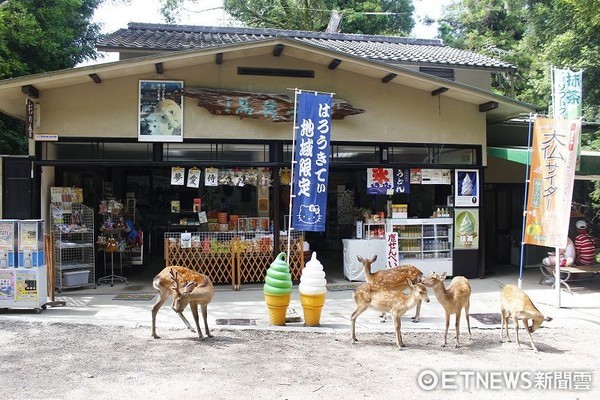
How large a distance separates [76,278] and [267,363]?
6.52m

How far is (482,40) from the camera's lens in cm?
2797

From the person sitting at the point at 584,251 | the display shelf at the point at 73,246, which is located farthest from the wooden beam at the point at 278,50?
the person sitting at the point at 584,251

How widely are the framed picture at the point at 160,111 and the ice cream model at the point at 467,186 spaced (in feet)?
22.5

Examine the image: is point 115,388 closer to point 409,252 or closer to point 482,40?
point 409,252

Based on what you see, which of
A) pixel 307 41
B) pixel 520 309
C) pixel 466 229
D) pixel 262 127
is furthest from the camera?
pixel 307 41

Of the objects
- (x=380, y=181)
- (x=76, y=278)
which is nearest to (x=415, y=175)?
(x=380, y=181)

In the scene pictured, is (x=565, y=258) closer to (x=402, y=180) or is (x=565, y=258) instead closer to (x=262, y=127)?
(x=402, y=180)

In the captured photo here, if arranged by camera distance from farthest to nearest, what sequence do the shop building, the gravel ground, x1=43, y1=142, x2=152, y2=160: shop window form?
x1=43, y1=142, x2=152, y2=160: shop window → the shop building → the gravel ground

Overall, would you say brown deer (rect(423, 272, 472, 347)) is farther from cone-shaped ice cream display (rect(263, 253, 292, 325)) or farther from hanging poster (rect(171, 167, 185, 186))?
hanging poster (rect(171, 167, 185, 186))

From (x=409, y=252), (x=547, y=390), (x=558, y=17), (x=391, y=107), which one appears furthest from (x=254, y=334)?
(x=558, y=17)

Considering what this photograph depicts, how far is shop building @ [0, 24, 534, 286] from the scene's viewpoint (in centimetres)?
1069

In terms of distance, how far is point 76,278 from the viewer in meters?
11.0

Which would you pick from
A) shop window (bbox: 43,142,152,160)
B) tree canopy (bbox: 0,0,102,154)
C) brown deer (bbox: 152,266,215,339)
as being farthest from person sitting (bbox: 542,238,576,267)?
tree canopy (bbox: 0,0,102,154)

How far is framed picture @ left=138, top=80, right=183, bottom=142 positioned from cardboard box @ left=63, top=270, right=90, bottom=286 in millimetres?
3228
